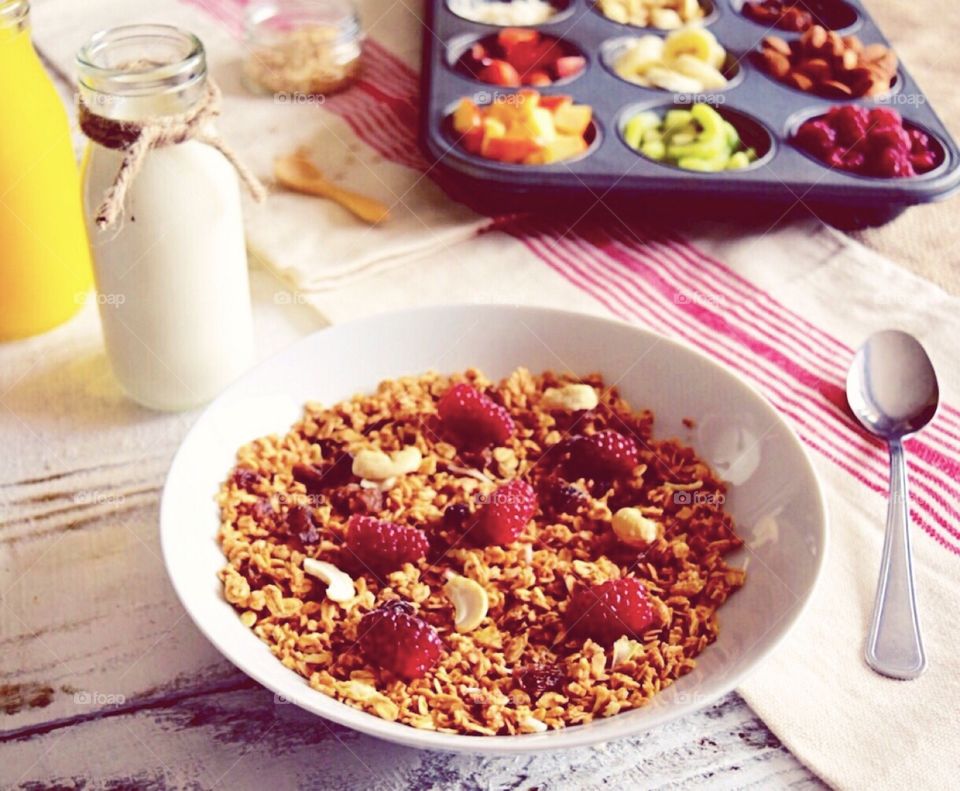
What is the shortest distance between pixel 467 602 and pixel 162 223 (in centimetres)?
45

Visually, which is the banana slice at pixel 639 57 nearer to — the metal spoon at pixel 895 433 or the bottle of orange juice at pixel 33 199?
the metal spoon at pixel 895 433

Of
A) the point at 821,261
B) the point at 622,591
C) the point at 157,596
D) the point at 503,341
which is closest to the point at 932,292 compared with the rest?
the point at 821,261

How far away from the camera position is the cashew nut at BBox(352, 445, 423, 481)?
0.99 m

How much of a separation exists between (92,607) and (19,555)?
0.32ft

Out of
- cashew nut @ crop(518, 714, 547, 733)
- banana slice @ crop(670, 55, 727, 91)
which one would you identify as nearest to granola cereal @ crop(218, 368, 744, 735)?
cashew nut @ crop(518, 714, 547, 733)

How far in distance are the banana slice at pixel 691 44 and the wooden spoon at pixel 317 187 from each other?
51cm

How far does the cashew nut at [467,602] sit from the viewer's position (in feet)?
2.83

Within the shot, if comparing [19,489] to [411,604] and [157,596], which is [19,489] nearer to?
[157,596]

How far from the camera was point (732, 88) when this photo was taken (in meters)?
1.54

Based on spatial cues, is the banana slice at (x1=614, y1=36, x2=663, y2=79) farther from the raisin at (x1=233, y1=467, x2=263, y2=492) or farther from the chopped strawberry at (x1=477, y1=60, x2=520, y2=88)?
the raisin at (x1=233, y1=467, x2=263, y2=492)

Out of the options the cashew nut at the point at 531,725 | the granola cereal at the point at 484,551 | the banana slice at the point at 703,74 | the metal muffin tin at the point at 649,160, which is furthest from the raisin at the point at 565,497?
the banana slice at the point at 703,74

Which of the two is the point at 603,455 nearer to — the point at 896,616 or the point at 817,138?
the point at 896,616

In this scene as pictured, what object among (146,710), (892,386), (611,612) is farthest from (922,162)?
(146,710)

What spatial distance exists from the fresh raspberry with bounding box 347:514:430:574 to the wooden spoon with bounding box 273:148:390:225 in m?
0.60
